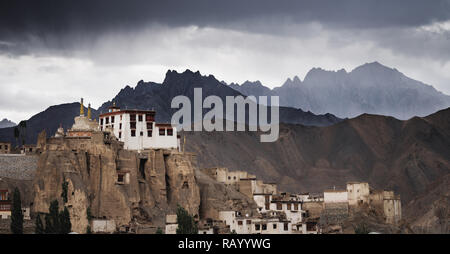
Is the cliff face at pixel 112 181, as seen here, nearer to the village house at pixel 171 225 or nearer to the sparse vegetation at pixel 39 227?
the village house at pixel 171 225

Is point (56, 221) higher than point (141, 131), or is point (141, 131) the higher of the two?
point (141, 131)

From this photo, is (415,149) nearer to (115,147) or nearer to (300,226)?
(300,226)

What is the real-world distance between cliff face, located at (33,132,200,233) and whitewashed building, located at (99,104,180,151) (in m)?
2.12

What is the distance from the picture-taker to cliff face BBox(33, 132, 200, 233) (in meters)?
89.8

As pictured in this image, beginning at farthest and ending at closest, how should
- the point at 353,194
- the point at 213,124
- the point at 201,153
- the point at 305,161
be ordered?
the point at 305,161 < the point at 213,124 < the point at 201,153 < the point at 353,194

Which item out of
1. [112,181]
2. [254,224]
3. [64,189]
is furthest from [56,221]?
[254,224]

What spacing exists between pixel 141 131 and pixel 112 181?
11.6 metres

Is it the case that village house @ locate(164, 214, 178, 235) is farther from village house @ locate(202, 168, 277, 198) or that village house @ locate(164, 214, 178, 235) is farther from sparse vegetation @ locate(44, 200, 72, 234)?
village house @ locate(202, 168, 277, 198)

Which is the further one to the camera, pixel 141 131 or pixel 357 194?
pixel 357 194

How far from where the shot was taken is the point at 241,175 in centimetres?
11119

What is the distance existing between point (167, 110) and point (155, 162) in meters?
89.9

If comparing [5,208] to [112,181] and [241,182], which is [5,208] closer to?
[112,181]

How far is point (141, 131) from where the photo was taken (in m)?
103
